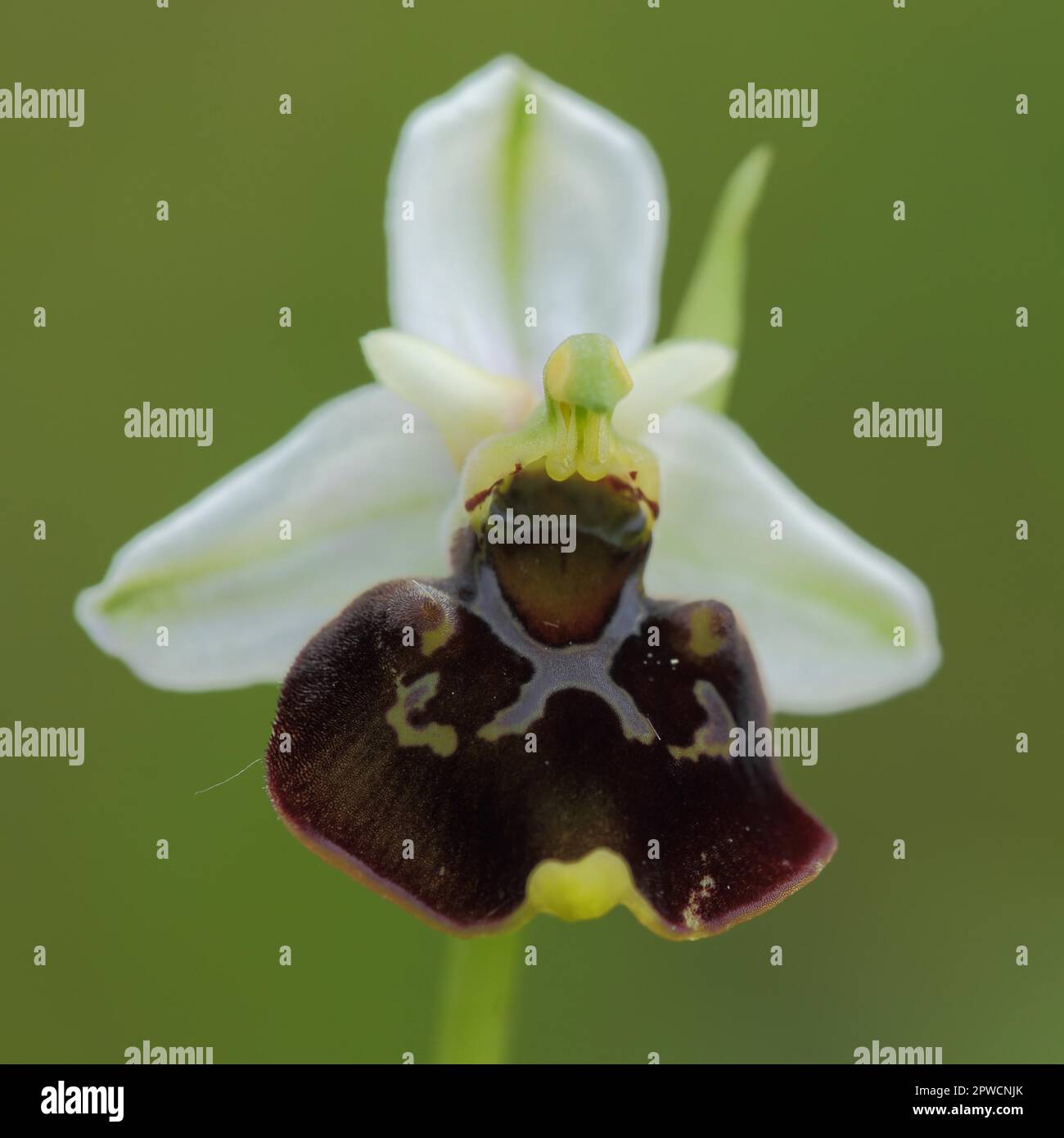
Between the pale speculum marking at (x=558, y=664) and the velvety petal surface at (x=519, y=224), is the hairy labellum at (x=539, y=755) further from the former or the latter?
the velvety petal surface at (x=519, y=224)

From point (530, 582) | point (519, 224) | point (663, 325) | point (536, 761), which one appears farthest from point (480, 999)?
point (663, 325)

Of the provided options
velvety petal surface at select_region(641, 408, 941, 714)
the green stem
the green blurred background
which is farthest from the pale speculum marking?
the green blurred background

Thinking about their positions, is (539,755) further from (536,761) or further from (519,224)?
(519,224)

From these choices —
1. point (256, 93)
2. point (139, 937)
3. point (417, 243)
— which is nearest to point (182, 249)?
point (256, 93)

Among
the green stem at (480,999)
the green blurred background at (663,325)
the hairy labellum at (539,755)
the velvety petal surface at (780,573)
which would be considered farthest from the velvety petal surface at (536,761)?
the green blurred background at (663,325)

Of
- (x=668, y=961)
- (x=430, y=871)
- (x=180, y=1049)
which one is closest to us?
(x=430, y=871)

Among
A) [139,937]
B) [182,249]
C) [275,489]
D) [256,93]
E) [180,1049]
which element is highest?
[256,93]
